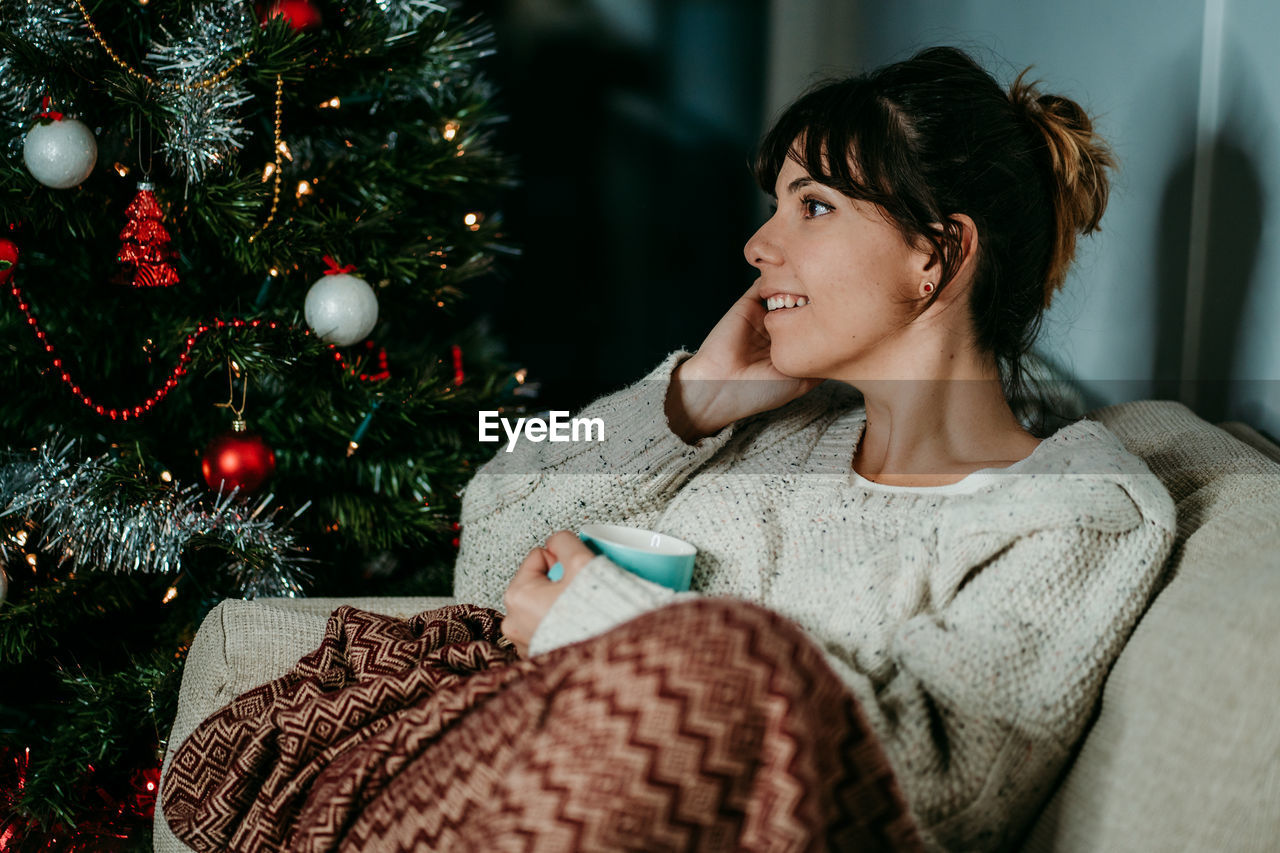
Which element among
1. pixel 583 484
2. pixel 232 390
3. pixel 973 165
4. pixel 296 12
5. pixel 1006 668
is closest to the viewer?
pixel 1006 668

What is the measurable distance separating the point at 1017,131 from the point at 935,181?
4.8 inches

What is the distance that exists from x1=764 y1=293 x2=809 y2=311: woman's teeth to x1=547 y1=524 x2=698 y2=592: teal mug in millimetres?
355

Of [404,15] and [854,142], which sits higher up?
[404,15]

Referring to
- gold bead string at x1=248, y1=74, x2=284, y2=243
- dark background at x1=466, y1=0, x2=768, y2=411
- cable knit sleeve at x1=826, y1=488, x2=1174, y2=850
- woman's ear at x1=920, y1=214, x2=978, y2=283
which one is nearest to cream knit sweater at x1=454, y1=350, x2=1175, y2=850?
cable knit sleeve at x1=826, y1=488, x2=1174, y2=850

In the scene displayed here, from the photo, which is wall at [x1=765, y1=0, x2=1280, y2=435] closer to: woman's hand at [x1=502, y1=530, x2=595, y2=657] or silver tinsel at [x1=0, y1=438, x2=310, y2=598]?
woman's hand at [x1=502, y1=530, x2=595, y2=657]

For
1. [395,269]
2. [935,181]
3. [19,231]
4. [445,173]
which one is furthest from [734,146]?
[19,231]

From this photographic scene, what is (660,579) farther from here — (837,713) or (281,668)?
(281,668)

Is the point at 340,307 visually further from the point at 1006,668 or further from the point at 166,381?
the point at 1006,668

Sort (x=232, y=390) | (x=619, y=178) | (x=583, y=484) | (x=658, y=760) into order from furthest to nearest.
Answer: (x=619, y=178) < (x=232, y=390) < (x=583, y=484) < (x=658, y=760)

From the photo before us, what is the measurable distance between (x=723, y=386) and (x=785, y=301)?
143 millimetres

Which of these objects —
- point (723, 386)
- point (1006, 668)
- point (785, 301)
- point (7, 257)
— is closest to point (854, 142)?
point (785, 301)

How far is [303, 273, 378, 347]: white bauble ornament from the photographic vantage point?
49.5 inches

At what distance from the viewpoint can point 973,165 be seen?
98cm

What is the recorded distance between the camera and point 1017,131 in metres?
1.01
